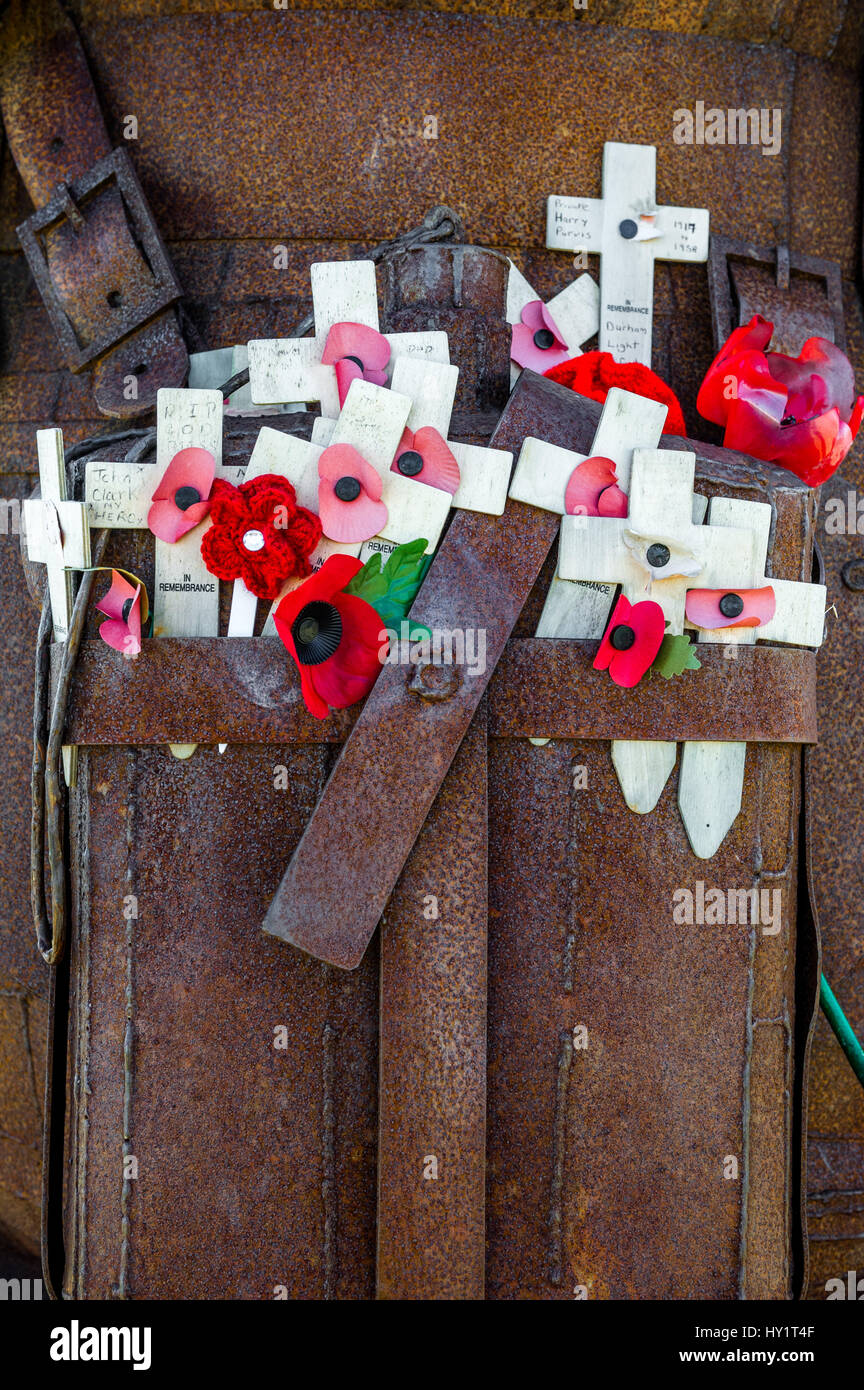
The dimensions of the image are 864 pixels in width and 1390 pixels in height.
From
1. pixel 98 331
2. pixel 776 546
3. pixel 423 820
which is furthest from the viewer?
pixel 98 331

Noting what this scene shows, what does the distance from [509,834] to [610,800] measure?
135 mm

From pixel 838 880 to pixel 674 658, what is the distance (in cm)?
66

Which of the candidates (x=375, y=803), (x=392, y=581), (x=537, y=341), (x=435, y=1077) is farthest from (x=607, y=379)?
(x=435, y=1077)

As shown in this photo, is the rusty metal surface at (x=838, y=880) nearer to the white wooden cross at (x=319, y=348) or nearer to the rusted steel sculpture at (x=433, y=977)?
the rusted steel sculpture at (x=433, y=977)

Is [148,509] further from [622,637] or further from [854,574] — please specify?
[854,574]

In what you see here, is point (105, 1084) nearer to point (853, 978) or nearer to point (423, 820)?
point (423, 820)

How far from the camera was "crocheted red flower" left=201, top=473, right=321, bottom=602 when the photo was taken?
1252 mm

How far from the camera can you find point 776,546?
1.39 meters

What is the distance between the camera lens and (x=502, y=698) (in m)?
1.31

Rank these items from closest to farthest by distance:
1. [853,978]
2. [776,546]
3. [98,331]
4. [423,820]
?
[423,820] < [776,546] < [98,331] < [853,978]

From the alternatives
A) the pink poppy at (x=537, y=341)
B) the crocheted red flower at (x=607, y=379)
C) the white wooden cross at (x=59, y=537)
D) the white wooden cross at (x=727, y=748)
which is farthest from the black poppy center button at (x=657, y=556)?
the white wooden cross at (x=59, y=537)

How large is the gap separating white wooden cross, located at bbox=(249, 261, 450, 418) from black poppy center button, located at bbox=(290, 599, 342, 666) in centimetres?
29

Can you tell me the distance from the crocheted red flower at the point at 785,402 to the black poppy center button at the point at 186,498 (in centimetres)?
77
